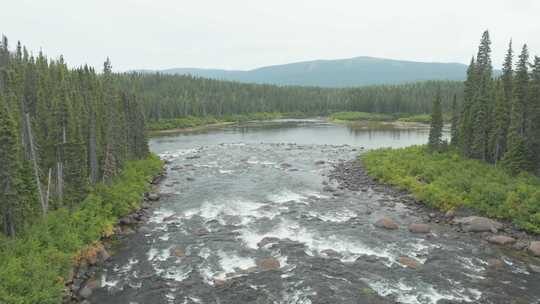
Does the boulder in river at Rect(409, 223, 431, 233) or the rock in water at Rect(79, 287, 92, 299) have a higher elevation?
the boulder in river at Rect(409, 223, 431, 233)

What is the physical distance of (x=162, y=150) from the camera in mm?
82188

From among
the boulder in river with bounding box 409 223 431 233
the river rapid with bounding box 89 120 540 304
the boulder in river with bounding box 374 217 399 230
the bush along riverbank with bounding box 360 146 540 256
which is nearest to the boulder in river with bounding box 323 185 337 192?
the river rapid with bounding box 89 120 540 304

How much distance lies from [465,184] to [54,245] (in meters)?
40.4

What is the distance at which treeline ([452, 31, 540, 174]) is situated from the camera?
44.3 metres

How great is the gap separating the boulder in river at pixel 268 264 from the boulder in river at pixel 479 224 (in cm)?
1853

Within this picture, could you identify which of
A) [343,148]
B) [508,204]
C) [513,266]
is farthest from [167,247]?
[343,148]

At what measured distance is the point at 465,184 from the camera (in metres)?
41.3

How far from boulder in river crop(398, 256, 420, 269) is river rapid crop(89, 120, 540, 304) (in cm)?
27

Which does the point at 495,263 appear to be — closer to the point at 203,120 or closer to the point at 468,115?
the point at 468,115

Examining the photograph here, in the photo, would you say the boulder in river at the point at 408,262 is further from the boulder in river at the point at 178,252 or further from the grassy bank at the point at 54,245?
the grassy bank at the point at 54,245

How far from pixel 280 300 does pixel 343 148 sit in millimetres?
64475

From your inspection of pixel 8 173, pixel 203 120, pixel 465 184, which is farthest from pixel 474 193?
pixel 203 120

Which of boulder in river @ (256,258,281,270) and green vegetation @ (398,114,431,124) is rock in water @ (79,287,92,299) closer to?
boulder in river @ (256,258,281,270)

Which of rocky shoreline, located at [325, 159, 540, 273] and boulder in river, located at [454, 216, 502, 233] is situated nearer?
rocky shoreline, located at [325, 159, 540, 273]
